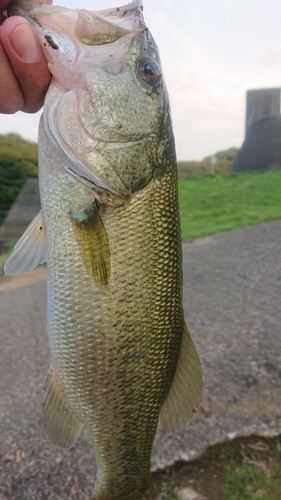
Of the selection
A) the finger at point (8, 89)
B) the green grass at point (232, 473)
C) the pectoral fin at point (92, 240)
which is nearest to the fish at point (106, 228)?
the pectoral fin at point (92, 240)

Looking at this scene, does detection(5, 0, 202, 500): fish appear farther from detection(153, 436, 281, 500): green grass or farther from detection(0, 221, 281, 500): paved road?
detection(0, 221, 281, 500): paved road

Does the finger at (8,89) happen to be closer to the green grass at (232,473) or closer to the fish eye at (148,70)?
the fish eye at (148,70)

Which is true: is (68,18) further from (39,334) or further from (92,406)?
(39,334)

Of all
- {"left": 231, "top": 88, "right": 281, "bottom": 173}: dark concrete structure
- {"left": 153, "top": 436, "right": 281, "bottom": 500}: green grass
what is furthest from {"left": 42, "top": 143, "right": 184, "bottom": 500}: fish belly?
{"left": 231, "top": 88, "right": 281, "bottom": 173}: dark concrete structure

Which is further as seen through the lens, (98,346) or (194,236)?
(194,236)

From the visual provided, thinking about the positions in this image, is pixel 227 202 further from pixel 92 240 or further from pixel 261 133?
pixel 92 240

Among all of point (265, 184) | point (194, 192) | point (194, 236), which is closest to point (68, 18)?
point (194, 236)

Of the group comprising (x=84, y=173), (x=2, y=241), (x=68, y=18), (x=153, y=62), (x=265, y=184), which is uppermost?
(x=68, y=18)

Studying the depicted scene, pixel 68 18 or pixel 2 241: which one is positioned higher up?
pixel 68 18
